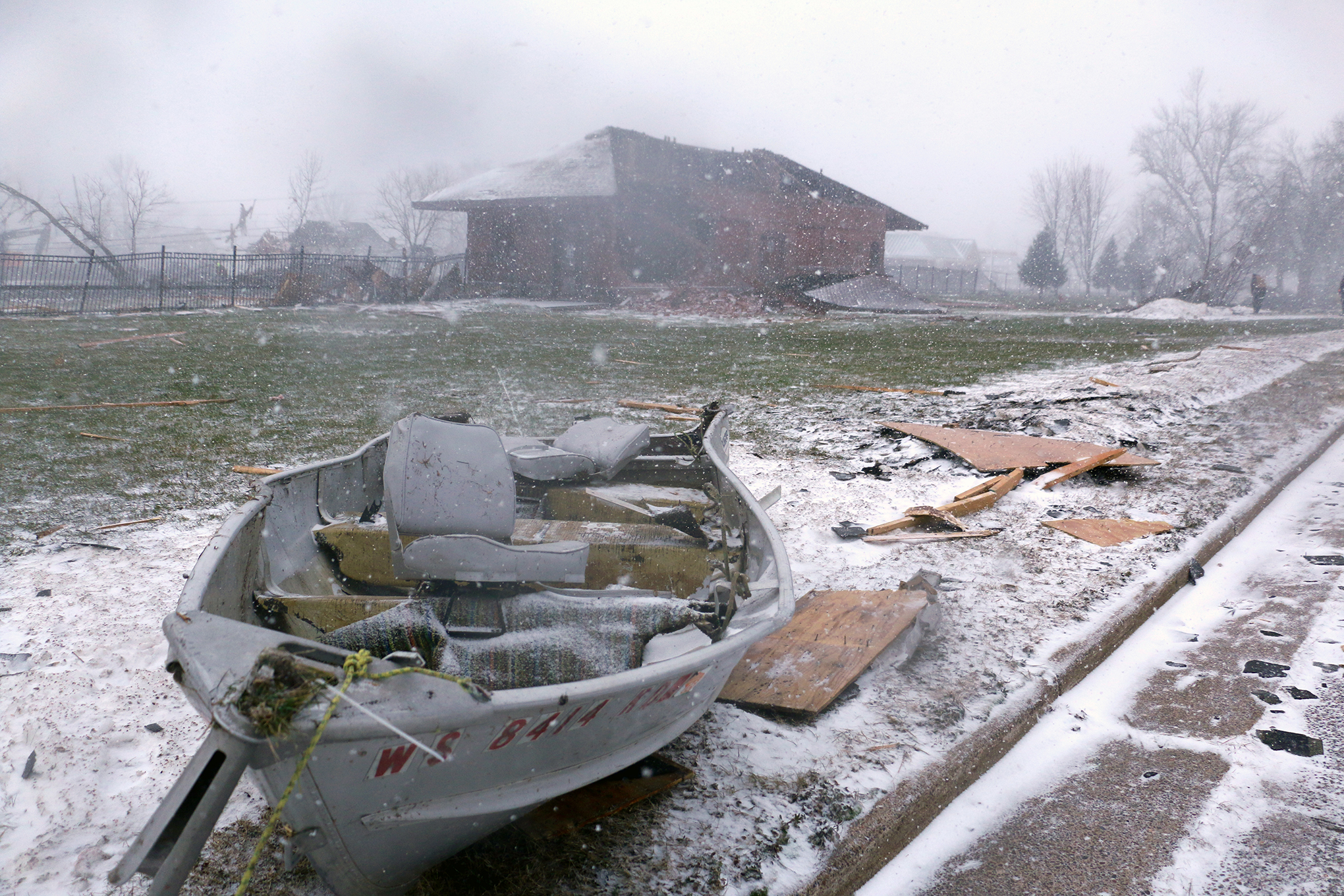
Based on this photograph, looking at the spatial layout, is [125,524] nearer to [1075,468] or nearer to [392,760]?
[392,760]

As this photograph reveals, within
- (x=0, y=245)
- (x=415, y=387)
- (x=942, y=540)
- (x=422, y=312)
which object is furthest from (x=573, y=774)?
(x=0, y=245)

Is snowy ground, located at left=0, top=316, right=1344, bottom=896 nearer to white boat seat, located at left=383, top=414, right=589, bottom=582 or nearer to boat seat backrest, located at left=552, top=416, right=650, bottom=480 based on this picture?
white boat seat, located at left=383, top=414, right=589, bottom=582

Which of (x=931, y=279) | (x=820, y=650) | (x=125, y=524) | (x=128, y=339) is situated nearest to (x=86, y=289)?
(x=128, y=339)

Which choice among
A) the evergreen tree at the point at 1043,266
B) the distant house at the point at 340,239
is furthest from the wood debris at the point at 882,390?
the evergreen tree at the point at 1043,266

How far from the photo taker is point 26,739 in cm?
251

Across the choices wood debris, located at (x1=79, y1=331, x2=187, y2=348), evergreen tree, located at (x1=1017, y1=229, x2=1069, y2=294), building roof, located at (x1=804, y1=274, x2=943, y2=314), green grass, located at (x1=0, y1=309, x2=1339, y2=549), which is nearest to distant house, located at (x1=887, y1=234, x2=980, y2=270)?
evergreen tree, located at (x1=1017, y1=229, x2=1069, y2=294)

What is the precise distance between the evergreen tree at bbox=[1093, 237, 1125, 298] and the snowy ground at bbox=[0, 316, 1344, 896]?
56461 millimetres

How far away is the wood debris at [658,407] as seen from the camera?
26.5 feet

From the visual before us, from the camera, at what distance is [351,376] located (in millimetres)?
9914

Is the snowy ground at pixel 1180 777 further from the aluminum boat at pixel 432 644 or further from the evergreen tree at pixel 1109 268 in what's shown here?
the evergreen tree at pixel 1109 268

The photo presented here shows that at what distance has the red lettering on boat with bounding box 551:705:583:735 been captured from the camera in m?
1.70

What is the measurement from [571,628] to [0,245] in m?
59.1

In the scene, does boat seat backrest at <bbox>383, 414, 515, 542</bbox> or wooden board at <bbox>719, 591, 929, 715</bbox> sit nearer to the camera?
boat seat backrest at <bbox>383, 414, 515, 542</bbox>

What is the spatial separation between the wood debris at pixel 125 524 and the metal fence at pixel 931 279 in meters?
52.0
